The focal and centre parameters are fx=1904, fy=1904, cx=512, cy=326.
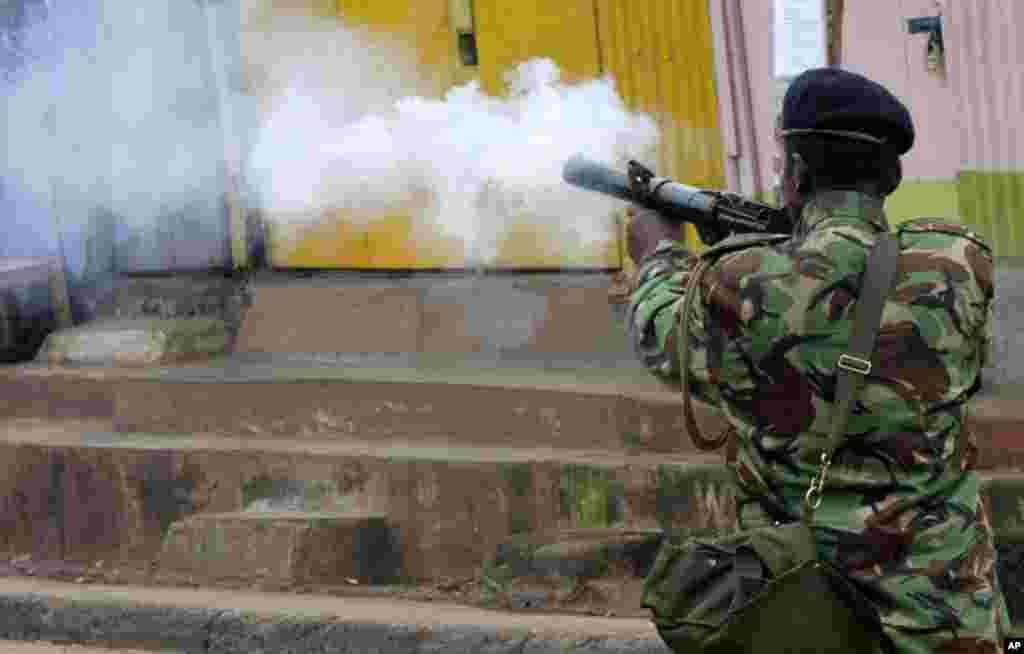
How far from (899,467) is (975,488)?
17 centimetres

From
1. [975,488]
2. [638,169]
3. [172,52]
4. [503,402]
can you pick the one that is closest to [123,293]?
[172,52]

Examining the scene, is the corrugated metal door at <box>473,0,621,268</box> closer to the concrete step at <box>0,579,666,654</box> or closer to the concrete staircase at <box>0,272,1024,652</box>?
the concrete staircase at <box>0,272,1024,652</box>

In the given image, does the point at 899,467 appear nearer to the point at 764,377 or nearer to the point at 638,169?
the point at 764,377

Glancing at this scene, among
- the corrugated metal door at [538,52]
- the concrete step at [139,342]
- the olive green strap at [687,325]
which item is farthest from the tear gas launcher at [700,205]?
the concrete step at [139,342]

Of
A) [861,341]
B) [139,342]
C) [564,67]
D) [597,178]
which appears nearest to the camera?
[861,341]

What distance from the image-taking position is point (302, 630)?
652cm

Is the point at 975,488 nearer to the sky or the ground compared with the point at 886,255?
nearer to the ground

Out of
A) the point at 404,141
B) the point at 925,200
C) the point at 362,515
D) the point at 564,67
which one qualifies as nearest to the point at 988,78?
the point at 925,200

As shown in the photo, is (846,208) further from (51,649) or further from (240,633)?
(51,649)

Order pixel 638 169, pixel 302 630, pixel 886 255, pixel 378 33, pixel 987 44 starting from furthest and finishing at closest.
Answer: pixel 378 33, pixel 987 44, pixel 302 630, pixel 638 169, pixel 886 255

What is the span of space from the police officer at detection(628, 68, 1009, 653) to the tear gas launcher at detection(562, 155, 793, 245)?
20cm

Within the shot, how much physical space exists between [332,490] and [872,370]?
4674 millimetres

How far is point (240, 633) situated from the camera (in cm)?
662

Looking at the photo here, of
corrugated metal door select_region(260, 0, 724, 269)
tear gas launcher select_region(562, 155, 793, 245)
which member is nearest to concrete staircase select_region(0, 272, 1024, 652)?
corrugated metal door select_region(260, 0, 724, 269)
